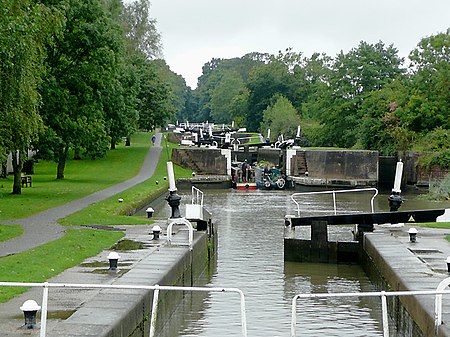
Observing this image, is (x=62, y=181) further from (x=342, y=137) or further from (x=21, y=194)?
(x=342, y=137)

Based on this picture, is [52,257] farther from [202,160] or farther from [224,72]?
[224,72]

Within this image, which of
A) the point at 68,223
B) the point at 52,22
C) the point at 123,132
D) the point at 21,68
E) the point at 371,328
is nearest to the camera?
the point at 371,328

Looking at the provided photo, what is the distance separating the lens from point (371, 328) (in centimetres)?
1337

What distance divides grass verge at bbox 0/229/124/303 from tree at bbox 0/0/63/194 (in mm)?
3555

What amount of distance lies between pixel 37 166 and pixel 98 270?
41.4 metres

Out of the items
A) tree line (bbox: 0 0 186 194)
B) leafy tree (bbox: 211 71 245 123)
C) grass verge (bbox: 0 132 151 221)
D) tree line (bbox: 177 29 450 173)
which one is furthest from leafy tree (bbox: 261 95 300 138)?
leafy tree (bbox: 211 71 245 123)

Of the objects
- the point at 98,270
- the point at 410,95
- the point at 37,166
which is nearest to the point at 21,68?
the point at 98,270

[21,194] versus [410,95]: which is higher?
[410,95]

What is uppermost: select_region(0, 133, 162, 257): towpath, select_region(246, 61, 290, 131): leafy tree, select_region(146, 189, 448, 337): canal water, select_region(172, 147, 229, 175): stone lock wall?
select_region(246, 61, 290, 131): leafy tree

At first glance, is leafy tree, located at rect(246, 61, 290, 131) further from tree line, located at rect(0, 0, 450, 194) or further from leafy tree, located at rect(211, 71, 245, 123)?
leafy tree, located at rect(211, 71, 245, 123)

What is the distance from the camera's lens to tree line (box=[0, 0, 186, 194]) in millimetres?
19891

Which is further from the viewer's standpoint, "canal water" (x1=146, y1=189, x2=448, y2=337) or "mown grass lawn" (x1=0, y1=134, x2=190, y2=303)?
"mown grass lawn" (x1=0, y1=134, x2=190, y2=303)

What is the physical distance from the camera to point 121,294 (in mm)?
11539

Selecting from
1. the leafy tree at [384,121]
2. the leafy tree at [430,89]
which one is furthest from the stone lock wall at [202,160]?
the leafy tree at [430,89]
